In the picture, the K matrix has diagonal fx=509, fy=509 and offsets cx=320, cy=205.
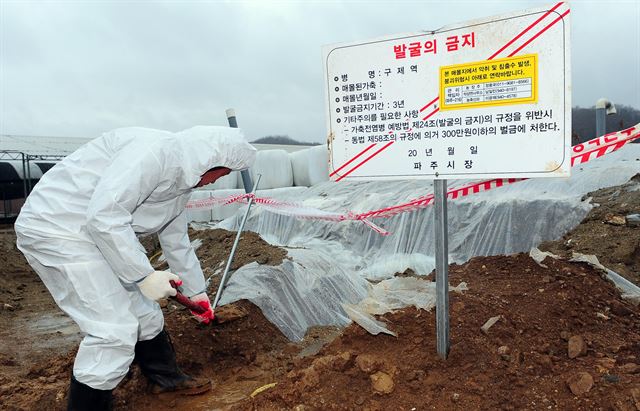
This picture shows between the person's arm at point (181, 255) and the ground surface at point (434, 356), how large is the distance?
61cm

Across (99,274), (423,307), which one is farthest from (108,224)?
(423,307)

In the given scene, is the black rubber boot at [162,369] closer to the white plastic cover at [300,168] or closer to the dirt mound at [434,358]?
the dirt mound at [434,358]

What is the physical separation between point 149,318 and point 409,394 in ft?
5.01

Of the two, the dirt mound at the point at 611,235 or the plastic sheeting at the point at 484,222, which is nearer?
the dirt mound at the point at 611,235

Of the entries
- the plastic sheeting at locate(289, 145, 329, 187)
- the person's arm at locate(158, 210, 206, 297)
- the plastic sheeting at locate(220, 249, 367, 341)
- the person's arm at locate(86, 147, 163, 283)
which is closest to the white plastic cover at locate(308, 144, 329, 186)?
the plastic sheeting at locate(289, 145, 329, 187)

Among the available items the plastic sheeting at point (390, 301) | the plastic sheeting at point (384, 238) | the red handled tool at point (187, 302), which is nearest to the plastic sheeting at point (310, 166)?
the plastic sheeting at point (384, 238)

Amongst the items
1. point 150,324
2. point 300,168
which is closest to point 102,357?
point 150,324

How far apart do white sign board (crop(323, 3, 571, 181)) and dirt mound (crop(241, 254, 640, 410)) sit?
0.94 meters

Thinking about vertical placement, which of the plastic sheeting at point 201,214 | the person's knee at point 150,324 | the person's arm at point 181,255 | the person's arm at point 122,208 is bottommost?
the plastic sheeting at point 201,214

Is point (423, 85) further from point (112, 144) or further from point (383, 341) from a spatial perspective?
point (112, 144)

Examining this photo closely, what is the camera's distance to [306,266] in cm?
523

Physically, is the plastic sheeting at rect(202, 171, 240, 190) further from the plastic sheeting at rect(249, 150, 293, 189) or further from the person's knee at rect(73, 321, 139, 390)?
the person's knee at rect(73, 321, 139, 390)

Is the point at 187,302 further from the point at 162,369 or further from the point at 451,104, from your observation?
the point at 451,104

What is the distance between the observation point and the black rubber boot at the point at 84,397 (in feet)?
8.30
